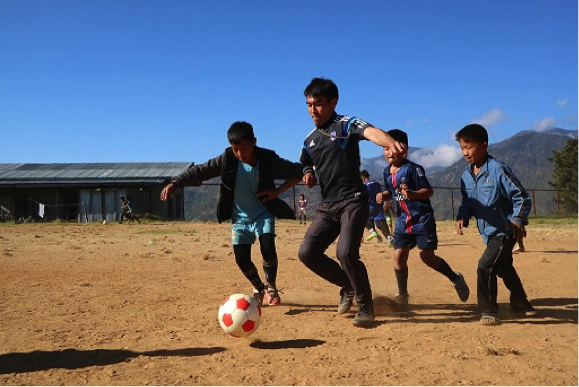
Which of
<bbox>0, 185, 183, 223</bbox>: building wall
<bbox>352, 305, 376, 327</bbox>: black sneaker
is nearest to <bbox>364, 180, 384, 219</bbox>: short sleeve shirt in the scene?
<bbox>352, 305, 376, 327</bbox>: black sneaker

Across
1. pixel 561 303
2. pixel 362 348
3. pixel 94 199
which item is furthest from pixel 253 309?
pixel 94 199

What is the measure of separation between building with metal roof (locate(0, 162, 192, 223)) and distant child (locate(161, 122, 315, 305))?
1101 inches

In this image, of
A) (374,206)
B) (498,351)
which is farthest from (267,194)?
(374,206)

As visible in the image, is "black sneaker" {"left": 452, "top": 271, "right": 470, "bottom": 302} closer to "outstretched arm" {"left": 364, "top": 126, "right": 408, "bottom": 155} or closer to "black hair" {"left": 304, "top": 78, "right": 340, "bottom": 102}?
"outstretched arm" {"left": 364, "top": 126, "right": 408, "bottom": 155}

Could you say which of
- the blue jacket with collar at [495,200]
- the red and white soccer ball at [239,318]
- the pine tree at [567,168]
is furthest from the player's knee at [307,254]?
the pine tree at [567,168]

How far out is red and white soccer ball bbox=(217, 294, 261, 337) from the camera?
371 centimetres

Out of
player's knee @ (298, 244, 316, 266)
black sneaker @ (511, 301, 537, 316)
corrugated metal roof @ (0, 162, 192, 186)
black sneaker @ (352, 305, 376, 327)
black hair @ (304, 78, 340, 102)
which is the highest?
corrugated metal roof @ (0, 162, 192, 186)

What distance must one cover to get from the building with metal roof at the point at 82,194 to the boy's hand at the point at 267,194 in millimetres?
28198

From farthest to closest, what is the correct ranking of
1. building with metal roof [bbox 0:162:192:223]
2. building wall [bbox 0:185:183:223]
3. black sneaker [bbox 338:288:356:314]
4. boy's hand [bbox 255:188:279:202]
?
building with metal roof [bbox 0:162:192:223] → building wall [bbox 0:185:183:223] → boy's hand [bbox 255:188:279:202] → black sneaker [bbox 338:288:356:314]

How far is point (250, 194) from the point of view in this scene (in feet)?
16.9

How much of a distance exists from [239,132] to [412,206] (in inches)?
74.3

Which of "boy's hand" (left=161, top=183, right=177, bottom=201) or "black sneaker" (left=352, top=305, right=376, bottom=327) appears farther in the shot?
"boy's hand" (left=161, top=183, right=177, bottom=201)

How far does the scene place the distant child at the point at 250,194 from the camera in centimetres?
504

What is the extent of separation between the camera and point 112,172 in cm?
3681
